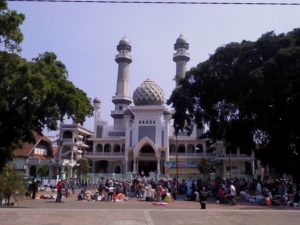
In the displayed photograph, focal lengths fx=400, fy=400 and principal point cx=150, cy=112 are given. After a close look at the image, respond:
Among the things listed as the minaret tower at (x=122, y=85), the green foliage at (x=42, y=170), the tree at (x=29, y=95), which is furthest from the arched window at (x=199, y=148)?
the tree at (x=29, y=95)

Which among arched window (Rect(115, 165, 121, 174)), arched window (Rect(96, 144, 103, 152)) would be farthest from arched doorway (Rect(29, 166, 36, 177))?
arched window (Rect(115, 165, 121, 174))

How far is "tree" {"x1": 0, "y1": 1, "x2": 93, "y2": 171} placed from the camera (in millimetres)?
18719

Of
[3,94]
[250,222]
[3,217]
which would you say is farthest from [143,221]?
[3,94]

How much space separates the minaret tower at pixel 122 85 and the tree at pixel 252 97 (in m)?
39.1

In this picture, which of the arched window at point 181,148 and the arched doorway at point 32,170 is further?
the arched window at point 181,148

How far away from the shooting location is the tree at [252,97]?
28.9 m

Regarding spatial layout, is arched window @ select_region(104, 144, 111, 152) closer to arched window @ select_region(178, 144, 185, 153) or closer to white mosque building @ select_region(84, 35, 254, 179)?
white mosque building @ select_region(84, 35, 254, 179)

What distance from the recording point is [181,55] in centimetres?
7694

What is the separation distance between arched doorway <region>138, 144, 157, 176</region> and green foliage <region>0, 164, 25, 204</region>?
143 feet

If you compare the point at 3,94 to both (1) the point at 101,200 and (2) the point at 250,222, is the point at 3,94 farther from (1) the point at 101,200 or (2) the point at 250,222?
(2) the point at 250,222

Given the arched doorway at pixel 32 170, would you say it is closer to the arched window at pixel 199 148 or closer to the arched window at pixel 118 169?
the arched window at pixel 118 169

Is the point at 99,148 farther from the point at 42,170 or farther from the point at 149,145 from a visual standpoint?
the point at 42,170

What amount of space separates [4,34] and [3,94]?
2887 mm

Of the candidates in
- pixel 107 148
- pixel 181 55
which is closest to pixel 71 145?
pixel 107 148
